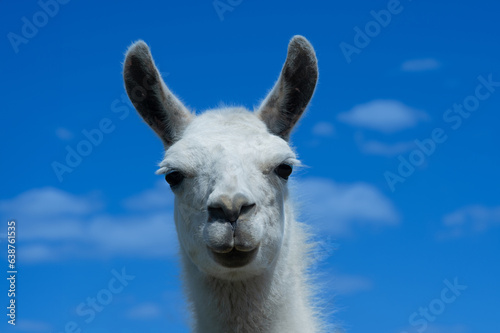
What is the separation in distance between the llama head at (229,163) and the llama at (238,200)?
10mm

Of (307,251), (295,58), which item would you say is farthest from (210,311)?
(295,58)

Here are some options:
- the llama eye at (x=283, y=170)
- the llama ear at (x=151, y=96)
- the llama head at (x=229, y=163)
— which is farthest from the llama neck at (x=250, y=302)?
the llama ear at (x=151, y=96)

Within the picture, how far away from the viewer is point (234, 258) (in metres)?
5.43

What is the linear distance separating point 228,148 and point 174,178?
26.7 inches

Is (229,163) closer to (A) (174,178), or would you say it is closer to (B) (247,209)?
(B) (247,209)

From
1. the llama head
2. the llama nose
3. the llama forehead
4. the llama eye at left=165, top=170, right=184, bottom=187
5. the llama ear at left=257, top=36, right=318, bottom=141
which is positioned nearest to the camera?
the llama nose

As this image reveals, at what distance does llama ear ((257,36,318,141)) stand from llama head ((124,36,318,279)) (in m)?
0.01

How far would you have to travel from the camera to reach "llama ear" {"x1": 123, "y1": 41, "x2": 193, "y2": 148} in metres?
6.76

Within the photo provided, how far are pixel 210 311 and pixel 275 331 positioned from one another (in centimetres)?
66

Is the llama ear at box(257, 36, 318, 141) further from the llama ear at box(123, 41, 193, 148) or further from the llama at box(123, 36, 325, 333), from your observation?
the llama ear at box(123, 41, 193, 148)

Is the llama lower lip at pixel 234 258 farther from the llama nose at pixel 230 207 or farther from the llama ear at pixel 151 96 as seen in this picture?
the llama ear at pixel 151 96

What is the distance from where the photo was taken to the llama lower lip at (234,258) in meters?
5.40

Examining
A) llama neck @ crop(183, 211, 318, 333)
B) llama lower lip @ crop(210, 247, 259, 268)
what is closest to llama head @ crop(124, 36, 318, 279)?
llama lower lip @ crop(210, 247, 259, 268)

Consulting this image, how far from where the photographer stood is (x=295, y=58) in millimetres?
6750
